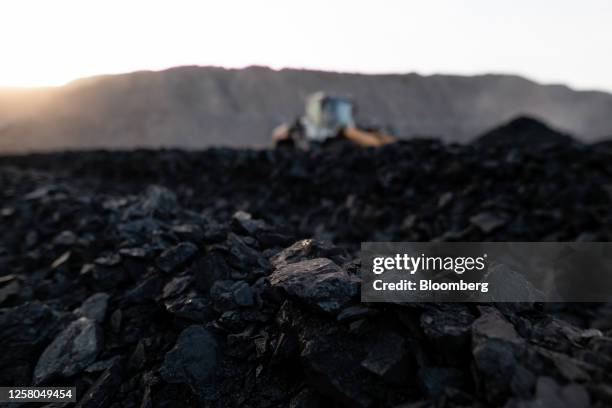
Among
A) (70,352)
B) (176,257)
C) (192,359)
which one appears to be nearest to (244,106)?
(176,257)

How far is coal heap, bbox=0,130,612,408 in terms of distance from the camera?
179 cm

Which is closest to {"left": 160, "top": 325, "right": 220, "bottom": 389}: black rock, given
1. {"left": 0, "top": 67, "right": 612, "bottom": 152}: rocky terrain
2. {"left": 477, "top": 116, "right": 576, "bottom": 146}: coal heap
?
{"left": 477, "top": 116, "right": 576, "bottom": 146}: coal heap

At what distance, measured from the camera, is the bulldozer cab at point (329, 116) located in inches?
589

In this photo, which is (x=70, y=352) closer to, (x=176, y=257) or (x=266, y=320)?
(x=176, y=257)

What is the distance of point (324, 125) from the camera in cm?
1516

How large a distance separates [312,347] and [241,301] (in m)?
0.72

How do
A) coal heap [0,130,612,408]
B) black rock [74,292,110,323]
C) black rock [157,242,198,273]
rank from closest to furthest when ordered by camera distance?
coal heap [0,130,612,408] → black rock [74,292,110,323] → black rock [157,242,198,273]

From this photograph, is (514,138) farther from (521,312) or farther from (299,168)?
(521,312)

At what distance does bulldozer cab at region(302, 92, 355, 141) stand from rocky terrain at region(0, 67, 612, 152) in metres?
29.4

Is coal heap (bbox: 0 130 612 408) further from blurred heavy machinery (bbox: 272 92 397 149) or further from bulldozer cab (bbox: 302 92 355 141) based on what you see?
bulldozer cab (bbox: 302 92 355 141)

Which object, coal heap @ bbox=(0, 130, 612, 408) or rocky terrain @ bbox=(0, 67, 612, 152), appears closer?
coal heap @ bbox=(0, 130, 612, 408)

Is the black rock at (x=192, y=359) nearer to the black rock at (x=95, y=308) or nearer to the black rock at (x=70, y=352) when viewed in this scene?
the black rock at (x=70, y=352)

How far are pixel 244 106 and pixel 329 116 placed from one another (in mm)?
42303

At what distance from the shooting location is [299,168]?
9219 millimetres
